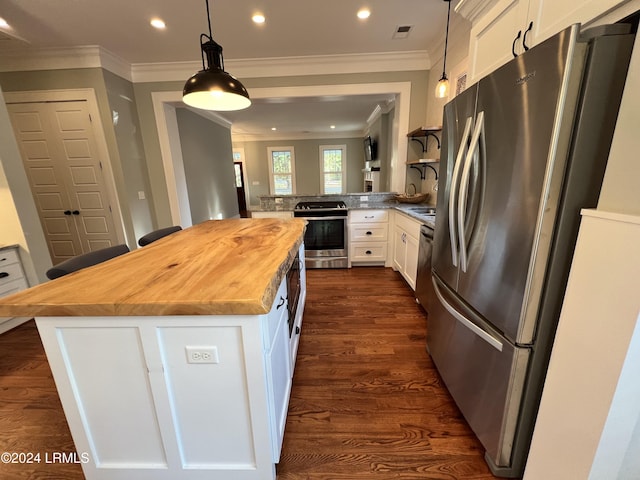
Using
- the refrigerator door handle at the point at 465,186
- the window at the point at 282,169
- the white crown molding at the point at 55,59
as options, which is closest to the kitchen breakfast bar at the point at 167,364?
the refrigerator door handle at the point at 465,186

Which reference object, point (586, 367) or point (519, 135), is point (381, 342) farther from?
point (519, 135)

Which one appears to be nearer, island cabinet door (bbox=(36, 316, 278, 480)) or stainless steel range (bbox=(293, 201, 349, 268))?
island cabinet door (bbox=(36, 316, 278, 480))

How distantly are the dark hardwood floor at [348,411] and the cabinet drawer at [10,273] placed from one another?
0.48 meters

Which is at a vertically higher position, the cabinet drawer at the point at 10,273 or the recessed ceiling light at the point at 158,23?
the recessed ceiling light at the point at 158,23

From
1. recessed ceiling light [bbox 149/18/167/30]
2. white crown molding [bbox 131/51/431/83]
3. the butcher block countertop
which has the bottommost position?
the butcher block countertop

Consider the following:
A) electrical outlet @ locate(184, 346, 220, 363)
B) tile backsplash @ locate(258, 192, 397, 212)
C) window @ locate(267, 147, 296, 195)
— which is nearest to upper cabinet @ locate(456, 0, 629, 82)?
electrical outlet @ locate(184, 346, 220, 363)

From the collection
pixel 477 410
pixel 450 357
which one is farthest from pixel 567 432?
pixel 450 357

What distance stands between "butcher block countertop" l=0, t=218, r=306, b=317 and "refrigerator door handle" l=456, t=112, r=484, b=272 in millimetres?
820

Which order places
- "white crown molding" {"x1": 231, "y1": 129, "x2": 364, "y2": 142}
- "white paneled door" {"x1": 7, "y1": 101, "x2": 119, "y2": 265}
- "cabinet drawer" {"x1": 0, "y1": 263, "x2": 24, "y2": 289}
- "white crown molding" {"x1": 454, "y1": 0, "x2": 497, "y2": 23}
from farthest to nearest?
"white crown molding" {"x1": 231, "y1": 129, "x2": 364, "y2": 142}, "white paneled door" {"x1": 7, "y1": 101, "x2": 119, "y2": 265}, "cabinet drawer" {"x1": 0, "y1": 263, "x2": 24, "y2": 289}, "white crown molding" {"x1": 454, "y1": 0, "x2": 497, "y2": 23}

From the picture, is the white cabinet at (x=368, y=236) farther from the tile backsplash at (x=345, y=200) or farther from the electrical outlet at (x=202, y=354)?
the electrical outlet at (x=202, y=354)

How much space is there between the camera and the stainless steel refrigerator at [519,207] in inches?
29.6

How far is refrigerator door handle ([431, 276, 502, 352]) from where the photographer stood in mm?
1027

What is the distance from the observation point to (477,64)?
1.54m

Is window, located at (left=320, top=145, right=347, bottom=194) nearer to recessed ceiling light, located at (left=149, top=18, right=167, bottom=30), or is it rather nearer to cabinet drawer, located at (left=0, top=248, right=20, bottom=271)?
recessed ceiling light, located at (left=149, top=18, right=167, bottom=30)
